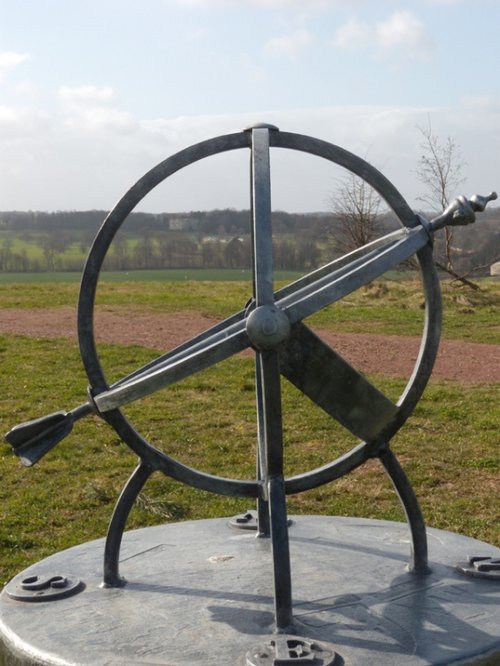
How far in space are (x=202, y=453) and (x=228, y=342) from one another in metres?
5.52

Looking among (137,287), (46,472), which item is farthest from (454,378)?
(137,287)

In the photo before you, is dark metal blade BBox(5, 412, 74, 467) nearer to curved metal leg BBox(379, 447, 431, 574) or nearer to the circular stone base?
the circular stone base

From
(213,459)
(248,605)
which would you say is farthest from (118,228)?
(213,459)

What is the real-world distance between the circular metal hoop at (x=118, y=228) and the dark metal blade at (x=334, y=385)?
0.06 metres

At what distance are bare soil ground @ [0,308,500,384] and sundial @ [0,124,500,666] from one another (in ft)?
→ 26.9

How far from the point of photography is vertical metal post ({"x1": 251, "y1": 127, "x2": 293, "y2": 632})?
11.0ft

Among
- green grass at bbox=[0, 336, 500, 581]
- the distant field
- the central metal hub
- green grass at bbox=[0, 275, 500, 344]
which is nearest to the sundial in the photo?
the central metal hub

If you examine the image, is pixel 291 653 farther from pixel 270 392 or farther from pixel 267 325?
pixel 267 325

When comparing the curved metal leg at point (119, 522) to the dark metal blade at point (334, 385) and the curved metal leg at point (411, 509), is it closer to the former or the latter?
the dark metal blade at point (334, 385)

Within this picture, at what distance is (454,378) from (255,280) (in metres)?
8.78

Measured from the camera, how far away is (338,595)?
3.70m

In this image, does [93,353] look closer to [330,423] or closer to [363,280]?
[363,280]

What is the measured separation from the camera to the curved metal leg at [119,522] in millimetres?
3803

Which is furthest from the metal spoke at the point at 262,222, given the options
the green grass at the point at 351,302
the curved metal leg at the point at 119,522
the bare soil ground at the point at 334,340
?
the green grass at the point at 351,302
